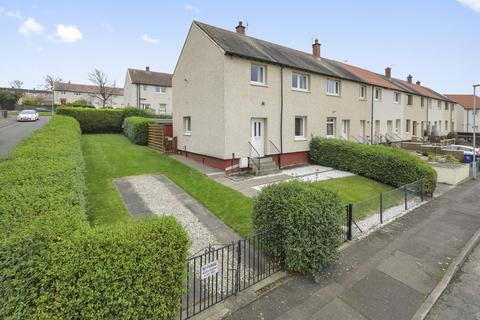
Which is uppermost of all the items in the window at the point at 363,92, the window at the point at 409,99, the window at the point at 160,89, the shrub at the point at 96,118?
the window at the point at 160,89

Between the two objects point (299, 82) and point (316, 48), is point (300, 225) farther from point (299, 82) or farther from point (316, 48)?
point (316, 48)

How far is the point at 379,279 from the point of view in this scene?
5934 millimetres

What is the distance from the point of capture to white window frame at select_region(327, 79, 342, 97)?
19.9m

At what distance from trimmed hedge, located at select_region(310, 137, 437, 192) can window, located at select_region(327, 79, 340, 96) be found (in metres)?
4.44

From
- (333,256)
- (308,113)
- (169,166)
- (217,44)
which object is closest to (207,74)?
(217,44)

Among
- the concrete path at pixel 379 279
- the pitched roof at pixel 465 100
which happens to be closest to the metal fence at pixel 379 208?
the concrete path at pixel 379 279

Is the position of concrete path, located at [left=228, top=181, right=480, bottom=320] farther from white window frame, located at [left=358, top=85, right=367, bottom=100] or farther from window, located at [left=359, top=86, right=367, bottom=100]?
window, located at [left=359, top=86, right=367, bottom=100]

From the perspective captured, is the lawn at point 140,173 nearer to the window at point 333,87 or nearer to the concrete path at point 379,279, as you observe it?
the concrete path at point 379,279

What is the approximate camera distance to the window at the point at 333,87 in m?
19.9

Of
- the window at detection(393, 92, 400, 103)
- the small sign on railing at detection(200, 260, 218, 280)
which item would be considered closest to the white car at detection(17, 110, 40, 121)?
the small sign on railing at detection(200, 260, 218, 280)

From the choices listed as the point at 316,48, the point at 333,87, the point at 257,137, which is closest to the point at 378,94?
the point at 316,48

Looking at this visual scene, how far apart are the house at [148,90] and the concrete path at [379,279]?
135 ft

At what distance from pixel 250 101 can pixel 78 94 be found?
68497 mm

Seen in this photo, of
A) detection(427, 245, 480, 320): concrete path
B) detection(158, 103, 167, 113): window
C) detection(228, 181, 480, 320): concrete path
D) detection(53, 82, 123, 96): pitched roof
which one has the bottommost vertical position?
detection(427, 245, 480, 320): concrete path
